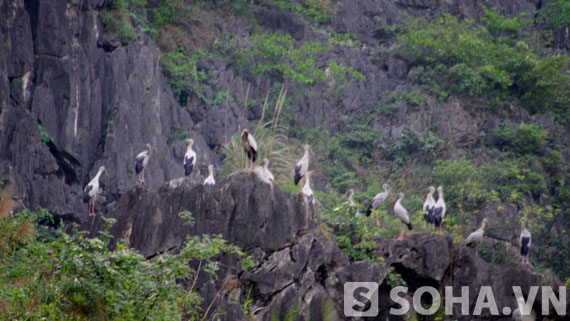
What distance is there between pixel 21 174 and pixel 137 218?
6630 millimetres

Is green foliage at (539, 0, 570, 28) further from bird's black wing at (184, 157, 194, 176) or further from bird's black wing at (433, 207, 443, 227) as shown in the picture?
bird's black wing at (184, 157, 194, 176)

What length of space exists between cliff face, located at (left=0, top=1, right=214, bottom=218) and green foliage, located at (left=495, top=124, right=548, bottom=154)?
33.0 ft

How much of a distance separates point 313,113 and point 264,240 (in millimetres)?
13997

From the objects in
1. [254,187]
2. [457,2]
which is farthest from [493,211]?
[457,2]

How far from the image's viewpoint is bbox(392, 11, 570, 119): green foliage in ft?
83.8

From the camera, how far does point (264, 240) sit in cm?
1263

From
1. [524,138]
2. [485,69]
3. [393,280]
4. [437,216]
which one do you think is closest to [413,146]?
[524,138]

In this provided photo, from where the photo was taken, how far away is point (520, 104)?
25906 mm

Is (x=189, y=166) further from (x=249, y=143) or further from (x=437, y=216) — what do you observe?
(x=437, y=216)

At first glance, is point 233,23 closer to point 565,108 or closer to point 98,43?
point 98,43

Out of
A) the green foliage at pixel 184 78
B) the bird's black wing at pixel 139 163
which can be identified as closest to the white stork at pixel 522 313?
the bird's black wing at pixel 139 163

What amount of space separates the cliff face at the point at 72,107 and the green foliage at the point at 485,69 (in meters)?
9.68

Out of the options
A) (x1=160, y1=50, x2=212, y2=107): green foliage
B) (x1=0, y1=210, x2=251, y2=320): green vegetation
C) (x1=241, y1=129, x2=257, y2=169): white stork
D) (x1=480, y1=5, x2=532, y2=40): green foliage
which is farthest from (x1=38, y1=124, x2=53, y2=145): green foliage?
(x1=480, y1=5, x2=532, y2=40): green foliage

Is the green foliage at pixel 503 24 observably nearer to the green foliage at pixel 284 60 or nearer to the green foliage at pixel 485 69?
the green foliage at pixel 485 69
